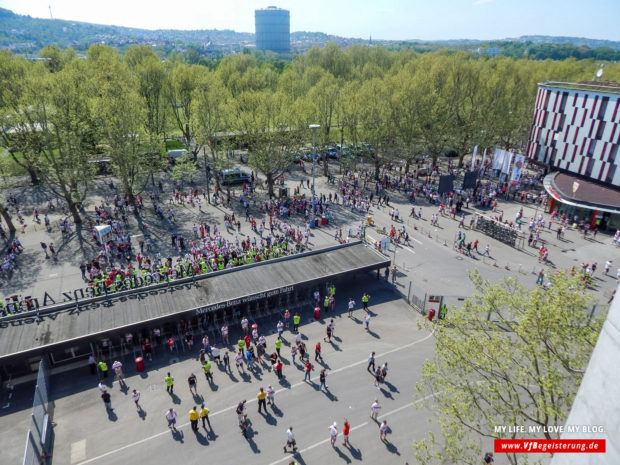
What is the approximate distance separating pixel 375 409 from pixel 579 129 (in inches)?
1722

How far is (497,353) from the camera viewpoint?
11781 millimetres

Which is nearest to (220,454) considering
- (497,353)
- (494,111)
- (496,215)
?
(497,353)

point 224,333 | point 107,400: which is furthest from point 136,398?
point 224,333

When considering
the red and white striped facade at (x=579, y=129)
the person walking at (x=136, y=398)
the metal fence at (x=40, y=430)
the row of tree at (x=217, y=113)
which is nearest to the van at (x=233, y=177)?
the row of tree at (x=217, y=113)

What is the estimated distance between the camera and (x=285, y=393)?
19.0m

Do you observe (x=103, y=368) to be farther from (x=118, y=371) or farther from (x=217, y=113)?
(x=217, y=113)

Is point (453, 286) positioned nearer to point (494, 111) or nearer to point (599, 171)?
point (599, 171)

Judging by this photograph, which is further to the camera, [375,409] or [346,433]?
[375,409]

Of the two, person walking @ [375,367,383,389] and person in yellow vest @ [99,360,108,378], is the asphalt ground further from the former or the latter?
person in yellow vest @ [99,360,108,378]

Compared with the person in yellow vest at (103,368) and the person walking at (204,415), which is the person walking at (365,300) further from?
the person in yellow vest at (103,368)

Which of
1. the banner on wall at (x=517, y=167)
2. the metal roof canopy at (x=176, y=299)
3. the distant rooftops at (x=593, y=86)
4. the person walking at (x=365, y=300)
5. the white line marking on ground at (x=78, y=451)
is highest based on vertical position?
the distant rooftops at (x=593, y=86)

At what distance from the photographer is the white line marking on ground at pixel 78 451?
15.6 metres

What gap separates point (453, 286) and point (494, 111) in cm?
3403

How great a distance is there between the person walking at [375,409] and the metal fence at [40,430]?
13.3m
